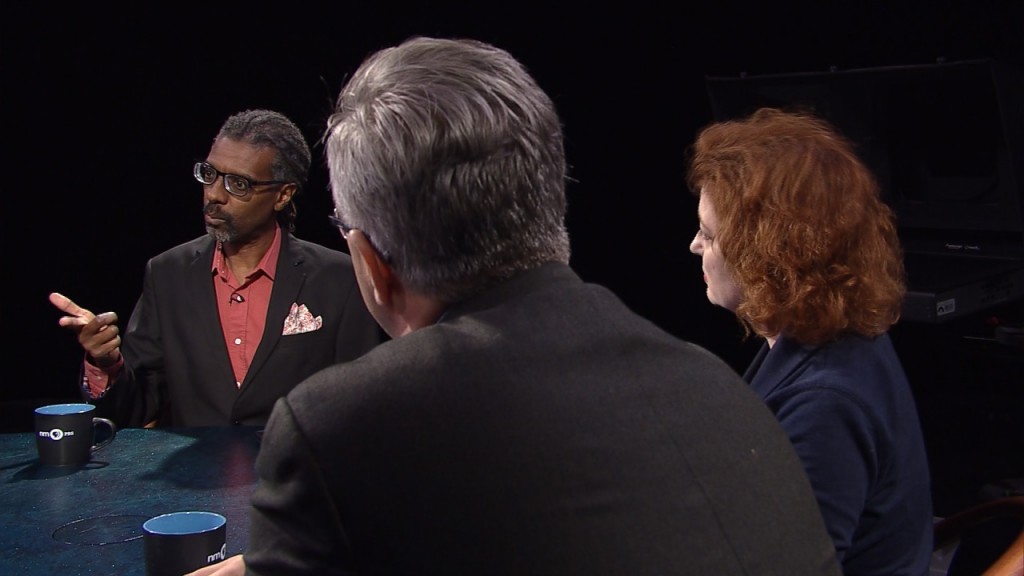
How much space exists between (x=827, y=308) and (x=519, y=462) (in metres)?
0.87

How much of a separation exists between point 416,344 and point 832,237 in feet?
3.06

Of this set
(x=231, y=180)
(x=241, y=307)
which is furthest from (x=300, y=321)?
(x=231, y=180)

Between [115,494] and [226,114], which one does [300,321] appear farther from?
[226,114]

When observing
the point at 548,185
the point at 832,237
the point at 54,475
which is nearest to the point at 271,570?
the point at 548,185

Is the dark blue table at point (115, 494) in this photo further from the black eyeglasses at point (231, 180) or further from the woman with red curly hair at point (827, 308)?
the woman with red curly hair at point (827, 308)

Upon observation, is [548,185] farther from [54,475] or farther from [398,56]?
[54,475]

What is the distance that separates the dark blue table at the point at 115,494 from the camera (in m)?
1.53

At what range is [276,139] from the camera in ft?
9.50

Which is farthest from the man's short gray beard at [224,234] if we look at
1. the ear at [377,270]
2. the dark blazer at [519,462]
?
the dark blazer at [519,462]

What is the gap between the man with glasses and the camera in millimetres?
2719

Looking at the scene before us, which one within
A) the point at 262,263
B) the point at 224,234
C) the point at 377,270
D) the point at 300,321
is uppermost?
the point at 377,270

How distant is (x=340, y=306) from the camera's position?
2842mm

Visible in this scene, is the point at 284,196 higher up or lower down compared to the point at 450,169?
lower down

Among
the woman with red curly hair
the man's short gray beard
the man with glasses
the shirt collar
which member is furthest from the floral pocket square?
the woman with red curly hair
